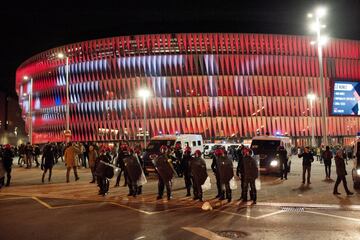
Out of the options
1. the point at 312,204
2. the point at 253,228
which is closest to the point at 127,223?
the point at 253,228

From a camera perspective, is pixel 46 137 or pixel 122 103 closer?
pixel 122 103

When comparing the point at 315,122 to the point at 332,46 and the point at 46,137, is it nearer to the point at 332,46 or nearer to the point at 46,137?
the point at 332,46

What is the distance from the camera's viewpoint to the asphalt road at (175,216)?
861 cm

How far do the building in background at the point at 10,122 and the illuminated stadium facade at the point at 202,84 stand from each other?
154 feet

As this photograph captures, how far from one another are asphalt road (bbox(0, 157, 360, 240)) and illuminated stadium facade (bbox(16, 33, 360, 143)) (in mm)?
52917

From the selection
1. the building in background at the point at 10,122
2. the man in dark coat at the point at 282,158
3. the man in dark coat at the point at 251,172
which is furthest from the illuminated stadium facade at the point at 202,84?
the man in dark coat at the point at 251,172

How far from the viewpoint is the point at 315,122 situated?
234 ft

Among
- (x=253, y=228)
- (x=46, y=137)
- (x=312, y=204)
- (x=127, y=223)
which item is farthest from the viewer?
(x=46, y=137)

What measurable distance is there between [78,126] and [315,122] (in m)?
41.1

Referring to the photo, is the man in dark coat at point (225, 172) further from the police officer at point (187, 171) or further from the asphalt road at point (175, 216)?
the police officer at point (187, 171)

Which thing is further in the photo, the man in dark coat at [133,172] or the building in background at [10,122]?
the building in background at [10,122]

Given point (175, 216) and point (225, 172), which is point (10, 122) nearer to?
point (225, 172)

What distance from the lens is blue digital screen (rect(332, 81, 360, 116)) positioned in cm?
5550

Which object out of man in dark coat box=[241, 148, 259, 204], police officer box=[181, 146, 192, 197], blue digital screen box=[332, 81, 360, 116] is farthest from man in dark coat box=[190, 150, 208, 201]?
blue digital screen box=[332, 81, 360, 116]
